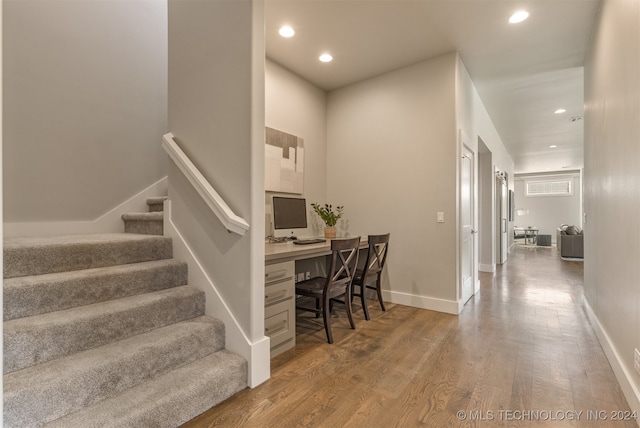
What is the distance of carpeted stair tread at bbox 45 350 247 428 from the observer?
1.44 metres

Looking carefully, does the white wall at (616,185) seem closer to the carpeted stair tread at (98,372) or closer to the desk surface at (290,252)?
the desk surface at (290,252)

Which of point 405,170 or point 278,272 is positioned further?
point 405,170

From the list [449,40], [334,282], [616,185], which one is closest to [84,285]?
[334,282]

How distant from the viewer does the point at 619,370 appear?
6.69 feet

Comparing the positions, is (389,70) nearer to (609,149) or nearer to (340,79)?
(340,79)

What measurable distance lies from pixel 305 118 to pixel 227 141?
2140 mm

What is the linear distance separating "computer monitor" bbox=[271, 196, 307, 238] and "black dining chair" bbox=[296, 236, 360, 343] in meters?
0.58

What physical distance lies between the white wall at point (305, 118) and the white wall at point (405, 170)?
0.19 metres

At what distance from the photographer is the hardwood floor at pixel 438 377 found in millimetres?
1710

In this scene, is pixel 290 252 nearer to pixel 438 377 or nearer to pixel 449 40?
pixel 438 377

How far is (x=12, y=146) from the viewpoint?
8.10ft

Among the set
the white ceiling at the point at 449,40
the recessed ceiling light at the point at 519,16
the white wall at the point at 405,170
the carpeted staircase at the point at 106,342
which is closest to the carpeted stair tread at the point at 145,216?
the carpeted staircase at the point at 106,342

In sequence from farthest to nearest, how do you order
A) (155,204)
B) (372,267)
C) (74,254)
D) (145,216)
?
(372,267)
(155,204)
(145,216)
(74,254)

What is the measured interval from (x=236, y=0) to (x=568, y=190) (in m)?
14.2
